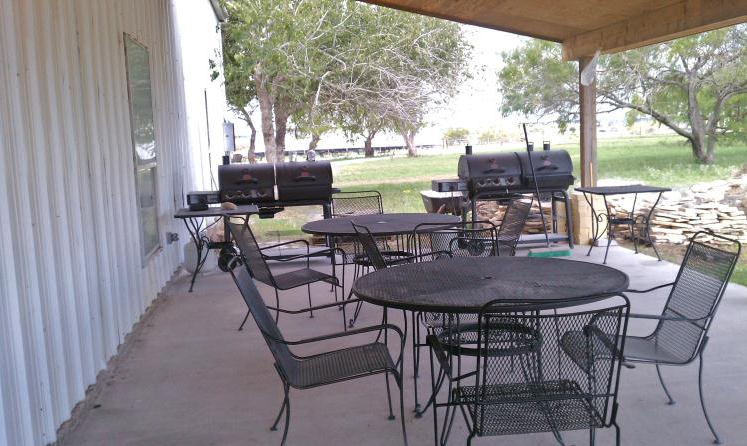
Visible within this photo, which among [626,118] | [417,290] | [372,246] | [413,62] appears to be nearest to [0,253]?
[417,290]

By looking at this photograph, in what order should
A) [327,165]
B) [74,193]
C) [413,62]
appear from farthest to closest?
[413,62], [327,165], [74,193]

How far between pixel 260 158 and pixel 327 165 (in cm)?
1140

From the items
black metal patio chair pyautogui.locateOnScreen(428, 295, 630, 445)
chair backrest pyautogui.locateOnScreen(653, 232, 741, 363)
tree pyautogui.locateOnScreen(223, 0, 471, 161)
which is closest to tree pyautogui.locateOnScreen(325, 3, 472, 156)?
tree pyautogui.locateOnScreen(223, 0, 471, 161)

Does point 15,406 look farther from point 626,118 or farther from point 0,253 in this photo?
point 626,118

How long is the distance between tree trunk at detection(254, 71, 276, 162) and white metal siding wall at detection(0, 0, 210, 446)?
8.51 meters

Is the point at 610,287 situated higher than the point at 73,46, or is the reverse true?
the point at 73,46

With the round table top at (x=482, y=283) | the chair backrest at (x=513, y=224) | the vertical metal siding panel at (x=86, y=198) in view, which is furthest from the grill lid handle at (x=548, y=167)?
the vertical metal siding panel at (x=86, y=198)

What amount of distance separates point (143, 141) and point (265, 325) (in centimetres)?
337

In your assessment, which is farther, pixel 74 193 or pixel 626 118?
pixel 626 118

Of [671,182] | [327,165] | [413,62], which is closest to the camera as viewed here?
Result: [327,165]

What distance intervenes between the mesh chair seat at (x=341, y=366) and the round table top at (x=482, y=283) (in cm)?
25

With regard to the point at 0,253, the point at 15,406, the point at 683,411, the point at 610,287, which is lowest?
the point at 683,411

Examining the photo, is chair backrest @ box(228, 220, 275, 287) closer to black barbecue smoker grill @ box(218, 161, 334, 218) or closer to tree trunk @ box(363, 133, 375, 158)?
black barbecue smoker grill @ box(218, 161, 334, 218)

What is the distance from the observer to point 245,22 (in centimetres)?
1305
